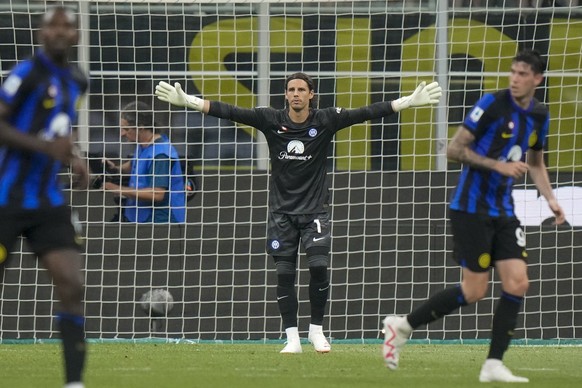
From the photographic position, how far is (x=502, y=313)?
8281mm

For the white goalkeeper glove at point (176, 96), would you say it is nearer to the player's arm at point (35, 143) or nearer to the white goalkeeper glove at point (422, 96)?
the white goalkeeper glove at point (422, 96)

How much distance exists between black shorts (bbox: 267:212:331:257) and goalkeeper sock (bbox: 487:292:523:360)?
8.90ft

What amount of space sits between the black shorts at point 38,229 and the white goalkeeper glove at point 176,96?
14.1 feet

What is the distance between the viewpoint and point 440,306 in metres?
8.53

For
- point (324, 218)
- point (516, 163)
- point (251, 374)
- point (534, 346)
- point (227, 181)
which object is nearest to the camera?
point (516, 163)

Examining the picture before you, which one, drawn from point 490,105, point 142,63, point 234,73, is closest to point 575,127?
point 234,73

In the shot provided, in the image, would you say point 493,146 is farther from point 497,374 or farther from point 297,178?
point 297,178

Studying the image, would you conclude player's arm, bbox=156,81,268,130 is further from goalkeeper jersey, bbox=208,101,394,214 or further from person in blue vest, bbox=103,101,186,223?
person in blue vest, bbox=103,101,186,223

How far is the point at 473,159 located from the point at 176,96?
359 cm

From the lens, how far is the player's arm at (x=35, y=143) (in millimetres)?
6480

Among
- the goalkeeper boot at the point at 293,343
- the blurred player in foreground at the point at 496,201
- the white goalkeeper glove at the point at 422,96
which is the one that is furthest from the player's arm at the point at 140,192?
the blurred player in foreground at the point at 496,201

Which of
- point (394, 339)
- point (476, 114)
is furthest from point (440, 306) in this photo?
point (476, 114)

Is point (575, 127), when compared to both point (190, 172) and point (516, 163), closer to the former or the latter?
point (190, 172)

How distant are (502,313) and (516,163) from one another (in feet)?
3.16
